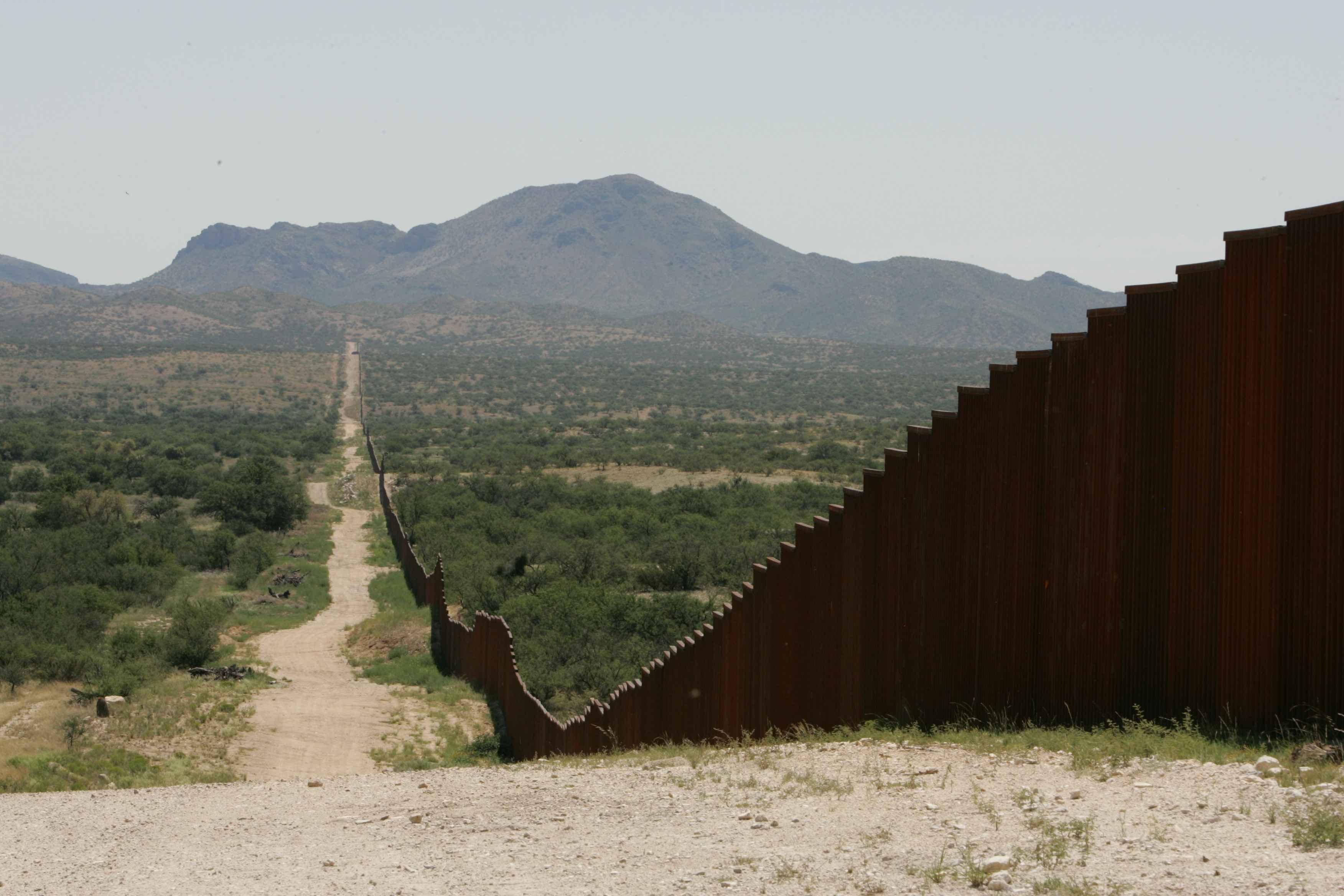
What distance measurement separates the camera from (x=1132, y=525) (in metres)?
7.69

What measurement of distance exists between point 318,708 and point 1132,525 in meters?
13.7

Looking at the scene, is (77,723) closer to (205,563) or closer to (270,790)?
(270,790)

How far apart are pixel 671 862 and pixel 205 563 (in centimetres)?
2788

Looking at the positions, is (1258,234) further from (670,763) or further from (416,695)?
(416,695)

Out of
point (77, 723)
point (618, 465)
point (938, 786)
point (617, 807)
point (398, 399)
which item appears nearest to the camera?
point (938, 786)

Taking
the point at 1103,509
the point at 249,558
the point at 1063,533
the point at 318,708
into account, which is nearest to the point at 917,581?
the point at 1063,533

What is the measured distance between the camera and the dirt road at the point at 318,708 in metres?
15.4

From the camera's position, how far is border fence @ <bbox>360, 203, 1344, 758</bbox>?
6.98 meters

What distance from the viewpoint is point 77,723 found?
52.2 ft

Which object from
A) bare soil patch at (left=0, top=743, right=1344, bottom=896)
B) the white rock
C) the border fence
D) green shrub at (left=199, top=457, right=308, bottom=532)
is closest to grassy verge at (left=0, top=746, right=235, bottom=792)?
bare soil patch at (left=0, top=743, right=1344, bottom=896)

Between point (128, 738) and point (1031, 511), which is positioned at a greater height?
point (1031, 511)

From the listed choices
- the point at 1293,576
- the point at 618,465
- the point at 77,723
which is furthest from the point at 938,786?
the point at 618,465

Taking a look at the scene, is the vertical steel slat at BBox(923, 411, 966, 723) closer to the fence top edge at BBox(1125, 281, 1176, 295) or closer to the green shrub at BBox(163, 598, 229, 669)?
the fence top edge at BBox(1125, 281, 1176, 295)

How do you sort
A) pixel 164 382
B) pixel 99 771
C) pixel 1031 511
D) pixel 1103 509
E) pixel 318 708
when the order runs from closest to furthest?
pixel 1103 509, pixel 1031 511, pixel 99 771, pixel 318 708, pixel 164 382
